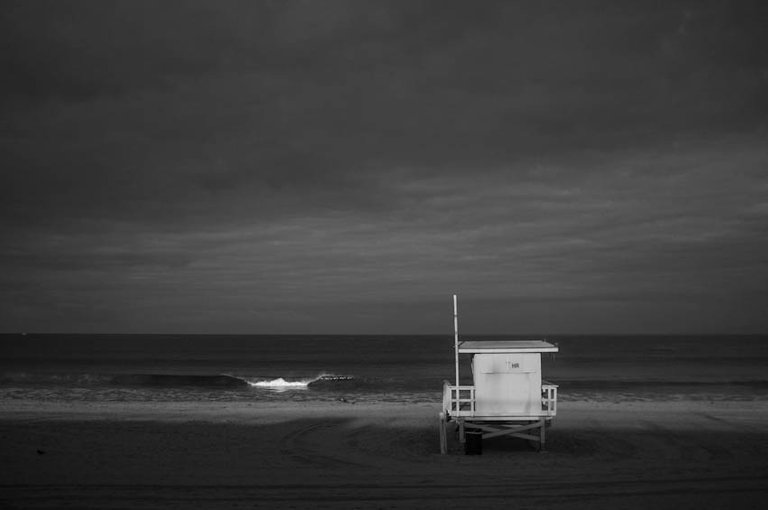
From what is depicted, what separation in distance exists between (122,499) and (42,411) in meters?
17.8

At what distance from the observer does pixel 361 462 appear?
16.5 metres

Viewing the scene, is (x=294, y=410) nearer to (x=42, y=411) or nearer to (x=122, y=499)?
(x=42, y=411)

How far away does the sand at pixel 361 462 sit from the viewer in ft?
40.4

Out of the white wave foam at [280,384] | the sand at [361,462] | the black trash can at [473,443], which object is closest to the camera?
the sand at [361,462]

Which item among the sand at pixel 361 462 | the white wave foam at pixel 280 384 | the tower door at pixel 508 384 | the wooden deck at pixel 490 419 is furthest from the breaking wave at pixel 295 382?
the tower door at pixel 508 384

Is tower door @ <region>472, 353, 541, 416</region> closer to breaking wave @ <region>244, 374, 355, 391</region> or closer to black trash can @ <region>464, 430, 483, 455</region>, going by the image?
black trash can @ <region>464, 430, 483, 455</region>

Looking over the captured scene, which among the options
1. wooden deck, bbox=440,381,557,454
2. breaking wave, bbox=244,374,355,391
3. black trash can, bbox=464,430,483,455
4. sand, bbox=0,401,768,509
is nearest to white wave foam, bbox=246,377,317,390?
breaking wave, bbox=244,374,355,391

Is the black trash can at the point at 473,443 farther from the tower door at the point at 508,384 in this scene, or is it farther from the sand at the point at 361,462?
the tower door at the point at 508,384

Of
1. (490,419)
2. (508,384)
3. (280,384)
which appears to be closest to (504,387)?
(508,384)

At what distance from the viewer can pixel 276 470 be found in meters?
15.1

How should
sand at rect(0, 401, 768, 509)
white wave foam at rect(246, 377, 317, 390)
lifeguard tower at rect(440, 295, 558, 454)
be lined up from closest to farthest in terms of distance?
sand at rect(0, 401, 768, 509)
lifeguard tower at rect(440, 295, 558, 454)
white wave foam at rect(246, 377, 317, 390)

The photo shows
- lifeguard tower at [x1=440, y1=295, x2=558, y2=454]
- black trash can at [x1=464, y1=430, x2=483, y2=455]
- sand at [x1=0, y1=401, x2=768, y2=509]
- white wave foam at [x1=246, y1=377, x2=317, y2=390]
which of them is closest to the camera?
sand at [x1=0, y1=401, x2=768, y2=509]

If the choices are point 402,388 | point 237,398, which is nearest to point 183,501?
point 237,398

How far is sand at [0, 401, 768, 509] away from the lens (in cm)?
1231
